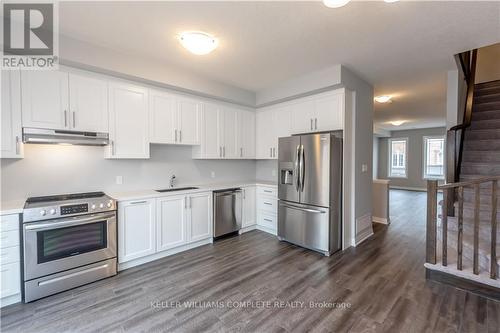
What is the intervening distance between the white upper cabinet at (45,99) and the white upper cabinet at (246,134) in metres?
2.72

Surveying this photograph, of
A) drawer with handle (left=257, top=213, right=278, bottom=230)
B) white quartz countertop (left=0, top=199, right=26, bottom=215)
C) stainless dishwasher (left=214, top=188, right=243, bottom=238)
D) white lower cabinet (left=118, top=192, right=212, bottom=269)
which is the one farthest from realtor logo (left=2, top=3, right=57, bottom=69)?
drawer with handle (left=257, top=213, right=278, bottom=230)

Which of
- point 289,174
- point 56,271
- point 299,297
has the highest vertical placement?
point 289,174

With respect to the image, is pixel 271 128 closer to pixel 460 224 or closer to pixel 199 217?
pixel 199 217

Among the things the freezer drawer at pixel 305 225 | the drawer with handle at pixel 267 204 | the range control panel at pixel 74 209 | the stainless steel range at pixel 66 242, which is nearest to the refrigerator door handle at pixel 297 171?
the freezer drawer at pixel 305 225

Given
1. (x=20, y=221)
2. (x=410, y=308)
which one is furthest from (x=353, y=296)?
(x=20, y=221)

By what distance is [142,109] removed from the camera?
326cm

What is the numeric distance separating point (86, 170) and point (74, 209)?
2.55 ft

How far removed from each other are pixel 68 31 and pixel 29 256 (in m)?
2.37

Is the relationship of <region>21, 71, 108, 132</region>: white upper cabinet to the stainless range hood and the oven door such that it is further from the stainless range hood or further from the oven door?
the oven door

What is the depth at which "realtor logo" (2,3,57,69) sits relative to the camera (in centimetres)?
217

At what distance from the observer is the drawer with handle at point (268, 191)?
424 centimetres

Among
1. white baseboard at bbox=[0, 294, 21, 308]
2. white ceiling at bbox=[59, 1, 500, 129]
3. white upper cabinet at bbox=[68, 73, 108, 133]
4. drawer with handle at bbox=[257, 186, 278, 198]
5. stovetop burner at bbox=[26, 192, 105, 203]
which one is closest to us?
white ceiling at bbox=[59, 1, 500, 129]

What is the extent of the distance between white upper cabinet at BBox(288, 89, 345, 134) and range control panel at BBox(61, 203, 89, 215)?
3283 millimetres

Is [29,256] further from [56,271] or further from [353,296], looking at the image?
[353,296]
